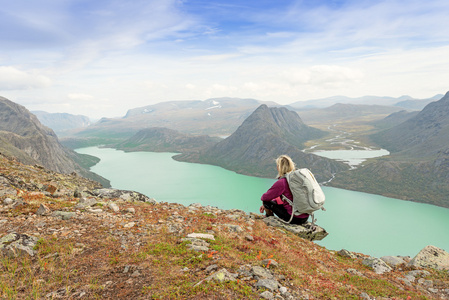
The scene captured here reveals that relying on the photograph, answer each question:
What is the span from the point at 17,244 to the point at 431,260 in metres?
19.6

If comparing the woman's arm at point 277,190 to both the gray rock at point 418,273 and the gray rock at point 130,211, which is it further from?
the gray rock at point 130,211

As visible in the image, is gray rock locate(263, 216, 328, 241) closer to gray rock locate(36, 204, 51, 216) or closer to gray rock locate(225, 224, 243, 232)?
gray rock locate(225, 224, 243, 232)

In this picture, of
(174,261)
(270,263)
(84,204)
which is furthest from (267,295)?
(84,204)

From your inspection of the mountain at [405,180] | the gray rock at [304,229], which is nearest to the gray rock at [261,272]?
the gray rock at [304,229]

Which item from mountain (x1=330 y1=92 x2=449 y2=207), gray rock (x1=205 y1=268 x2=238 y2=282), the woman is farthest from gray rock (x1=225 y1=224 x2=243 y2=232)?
mountain (x1=330 y1=92 x2=449 y2=207)

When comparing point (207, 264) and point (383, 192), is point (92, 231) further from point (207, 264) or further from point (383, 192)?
point (383, 192)

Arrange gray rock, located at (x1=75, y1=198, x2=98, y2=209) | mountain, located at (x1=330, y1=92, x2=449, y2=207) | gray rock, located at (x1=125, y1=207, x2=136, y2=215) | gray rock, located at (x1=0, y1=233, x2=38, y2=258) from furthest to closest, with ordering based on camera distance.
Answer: mountain, located at (x1=330, y1=92, x2=449, y2=207)
gray rock, located at (x1=125, y1=207, x2=136, y2=215)
gray rock, located at (x1=75, y1=198, x2=98, y2=209)
gray rock, located at (x1=0, y1=233, x2=38, y2=258)

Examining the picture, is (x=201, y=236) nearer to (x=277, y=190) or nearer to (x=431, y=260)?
(x=277, y=190)

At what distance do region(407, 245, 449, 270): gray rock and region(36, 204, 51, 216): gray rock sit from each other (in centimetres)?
1948

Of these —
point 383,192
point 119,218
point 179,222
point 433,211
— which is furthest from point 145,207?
point 383,192

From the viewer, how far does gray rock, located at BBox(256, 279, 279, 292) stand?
665cm

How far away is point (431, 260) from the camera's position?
1234 cm

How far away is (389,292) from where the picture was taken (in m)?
8.20

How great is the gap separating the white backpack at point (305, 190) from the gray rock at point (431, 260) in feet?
21.1
